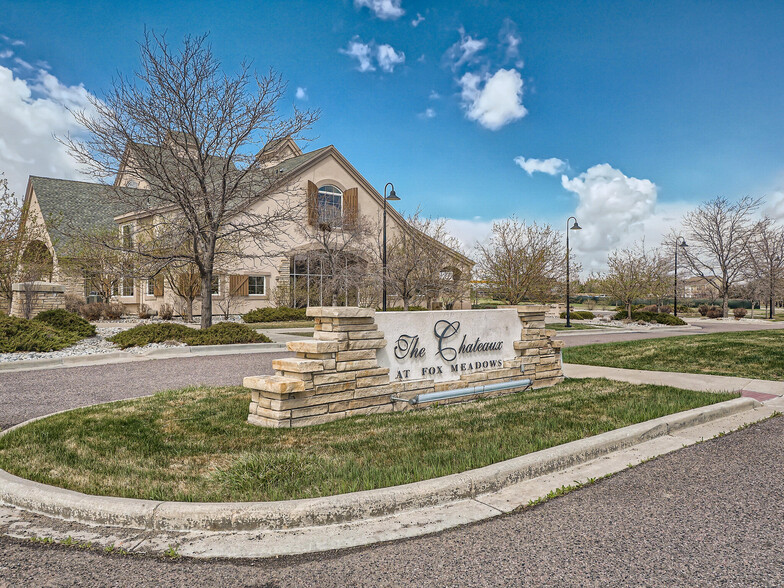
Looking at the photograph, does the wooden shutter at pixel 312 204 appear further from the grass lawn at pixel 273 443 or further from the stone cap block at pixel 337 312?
the stone cap block at pixel 337 312

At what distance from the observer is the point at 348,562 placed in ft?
10.2

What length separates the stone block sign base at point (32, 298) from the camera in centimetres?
1806

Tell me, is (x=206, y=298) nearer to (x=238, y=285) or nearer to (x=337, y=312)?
(x=238, y=285)

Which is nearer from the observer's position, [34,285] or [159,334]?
[159,334]

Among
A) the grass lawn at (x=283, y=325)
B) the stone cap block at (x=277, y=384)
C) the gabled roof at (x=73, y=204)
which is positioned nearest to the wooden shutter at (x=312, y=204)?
the grass lawn at (x=283, y=325)

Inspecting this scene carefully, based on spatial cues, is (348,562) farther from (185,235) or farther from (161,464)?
(185,235)

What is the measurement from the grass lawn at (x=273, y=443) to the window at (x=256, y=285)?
22.3m

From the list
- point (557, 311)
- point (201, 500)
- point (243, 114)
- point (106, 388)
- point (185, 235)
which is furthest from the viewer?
point (557, 311)

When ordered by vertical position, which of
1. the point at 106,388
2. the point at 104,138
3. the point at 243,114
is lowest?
the point at 106,388

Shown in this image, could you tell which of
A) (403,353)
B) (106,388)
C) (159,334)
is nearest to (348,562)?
(403,353)

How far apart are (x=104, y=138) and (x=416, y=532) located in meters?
17.1

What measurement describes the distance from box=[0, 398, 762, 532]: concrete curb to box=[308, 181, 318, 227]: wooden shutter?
26.2m

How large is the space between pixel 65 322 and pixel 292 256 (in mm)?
15084

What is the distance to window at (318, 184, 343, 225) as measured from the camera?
30.0 metres
